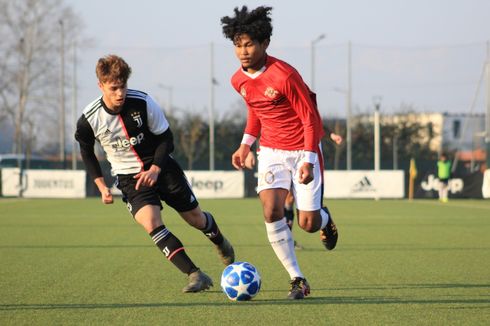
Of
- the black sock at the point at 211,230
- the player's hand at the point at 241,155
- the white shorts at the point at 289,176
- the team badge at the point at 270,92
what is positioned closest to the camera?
the team badge at the point at 270,92

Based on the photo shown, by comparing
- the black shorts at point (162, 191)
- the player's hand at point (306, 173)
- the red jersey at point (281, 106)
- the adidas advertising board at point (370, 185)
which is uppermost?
the red jersey at point (281, 106)

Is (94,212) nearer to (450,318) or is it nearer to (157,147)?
(157,147)

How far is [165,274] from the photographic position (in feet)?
32.1

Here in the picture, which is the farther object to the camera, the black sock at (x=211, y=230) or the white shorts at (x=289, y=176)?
the black sock at (x=211, y=230)

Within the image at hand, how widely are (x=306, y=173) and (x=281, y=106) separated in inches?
28.2

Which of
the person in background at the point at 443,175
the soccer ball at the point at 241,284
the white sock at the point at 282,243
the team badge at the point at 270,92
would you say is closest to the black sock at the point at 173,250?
the soccer ball at the point at 241,284

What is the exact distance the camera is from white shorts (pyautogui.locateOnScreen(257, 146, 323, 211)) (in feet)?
26.5

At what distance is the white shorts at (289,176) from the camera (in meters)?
8.07

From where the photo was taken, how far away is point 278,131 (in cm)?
814

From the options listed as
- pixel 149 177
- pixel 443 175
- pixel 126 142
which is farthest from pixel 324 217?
pixel 443 175

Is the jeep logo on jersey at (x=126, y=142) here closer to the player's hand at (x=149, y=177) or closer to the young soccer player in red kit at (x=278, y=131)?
the player's hand at (x=149, y=177)

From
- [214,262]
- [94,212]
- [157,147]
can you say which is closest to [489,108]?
[94,212]

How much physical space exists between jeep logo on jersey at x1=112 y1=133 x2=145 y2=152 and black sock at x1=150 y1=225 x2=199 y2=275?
791 mm

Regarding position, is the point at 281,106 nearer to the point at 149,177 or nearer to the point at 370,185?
the point at 149,177
